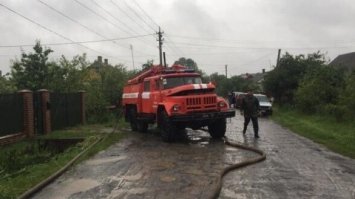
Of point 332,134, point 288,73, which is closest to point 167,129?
point 332,134

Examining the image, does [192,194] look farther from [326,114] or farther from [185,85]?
[326,114]

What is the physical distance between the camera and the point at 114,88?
112 ft

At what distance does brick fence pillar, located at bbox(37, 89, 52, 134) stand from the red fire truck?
463cm

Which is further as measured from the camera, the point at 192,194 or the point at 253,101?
the point at 253,101

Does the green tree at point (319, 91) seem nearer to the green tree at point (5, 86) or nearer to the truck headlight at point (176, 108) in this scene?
the truck headlight at point (176, 108)

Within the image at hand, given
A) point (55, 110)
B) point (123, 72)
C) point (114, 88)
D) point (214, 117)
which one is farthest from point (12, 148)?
point (123, 72)

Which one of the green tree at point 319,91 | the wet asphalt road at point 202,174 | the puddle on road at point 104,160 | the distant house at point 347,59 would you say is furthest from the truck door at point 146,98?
the distant house at point 347,59

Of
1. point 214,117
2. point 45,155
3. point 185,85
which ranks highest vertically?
point 185,85

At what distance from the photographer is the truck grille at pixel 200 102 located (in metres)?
16.9

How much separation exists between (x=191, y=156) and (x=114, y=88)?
69.7 feet

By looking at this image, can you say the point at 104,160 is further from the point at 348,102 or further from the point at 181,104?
the point at 348,102

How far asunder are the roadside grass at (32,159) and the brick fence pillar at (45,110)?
1.20 feet

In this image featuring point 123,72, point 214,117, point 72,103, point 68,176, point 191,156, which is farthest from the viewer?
point 123,72

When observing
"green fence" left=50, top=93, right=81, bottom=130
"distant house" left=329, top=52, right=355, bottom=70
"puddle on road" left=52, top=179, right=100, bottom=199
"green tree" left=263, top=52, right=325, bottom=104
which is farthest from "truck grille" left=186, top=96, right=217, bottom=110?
"distant house" left=329, top=52, right=355, bottom=70
